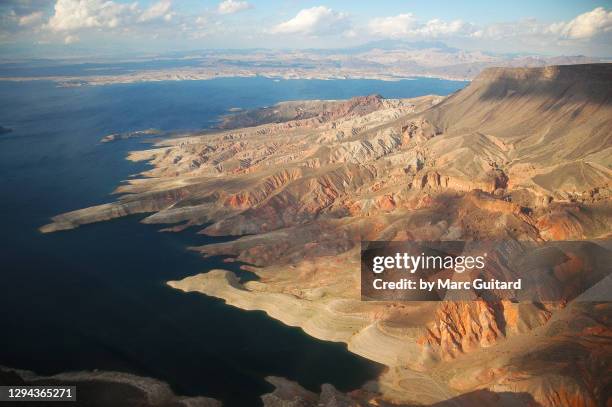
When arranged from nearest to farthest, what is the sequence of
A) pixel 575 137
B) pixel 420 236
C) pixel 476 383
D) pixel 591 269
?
pixel 476 383 < pixel 591 269 < pixel 420 236 < pixel 575 137

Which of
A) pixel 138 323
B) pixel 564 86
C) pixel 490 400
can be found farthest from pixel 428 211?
pixel 564 86

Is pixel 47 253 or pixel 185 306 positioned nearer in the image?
pixel 185 306

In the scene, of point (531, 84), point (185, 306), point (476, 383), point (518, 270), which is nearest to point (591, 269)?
point (518, 270)

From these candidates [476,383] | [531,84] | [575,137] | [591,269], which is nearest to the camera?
[476,383]

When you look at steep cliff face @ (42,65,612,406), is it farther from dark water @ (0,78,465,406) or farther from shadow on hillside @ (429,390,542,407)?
dark water @ (0,78,465,406)

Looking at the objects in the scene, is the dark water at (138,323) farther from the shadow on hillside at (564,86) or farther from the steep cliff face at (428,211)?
the shadow on hillside at (564,86)

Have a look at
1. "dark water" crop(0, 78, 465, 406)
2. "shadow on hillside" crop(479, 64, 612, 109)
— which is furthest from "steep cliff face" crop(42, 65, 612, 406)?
"dark water" crop(0, 78, 465, 406)

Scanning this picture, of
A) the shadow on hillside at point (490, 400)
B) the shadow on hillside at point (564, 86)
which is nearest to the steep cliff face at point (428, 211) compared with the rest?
the shadow on hillside at point (490, 400)

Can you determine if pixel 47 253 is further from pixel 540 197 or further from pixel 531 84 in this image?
pixel 531 84
